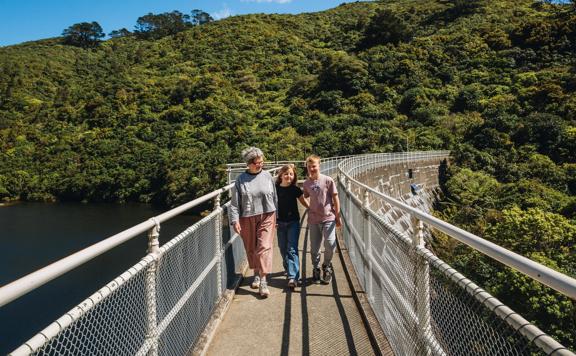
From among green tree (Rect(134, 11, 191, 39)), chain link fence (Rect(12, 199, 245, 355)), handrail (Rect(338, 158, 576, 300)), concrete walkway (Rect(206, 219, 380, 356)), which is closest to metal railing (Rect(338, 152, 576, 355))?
A: handrail (Rect(338, 158, 576, 300))

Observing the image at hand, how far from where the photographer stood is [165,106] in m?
66.3

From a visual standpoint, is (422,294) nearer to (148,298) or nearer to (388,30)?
(148,298)

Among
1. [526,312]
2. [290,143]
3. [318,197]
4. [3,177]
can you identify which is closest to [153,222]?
[318,197]

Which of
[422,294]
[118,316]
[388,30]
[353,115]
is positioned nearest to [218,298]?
[118,316]

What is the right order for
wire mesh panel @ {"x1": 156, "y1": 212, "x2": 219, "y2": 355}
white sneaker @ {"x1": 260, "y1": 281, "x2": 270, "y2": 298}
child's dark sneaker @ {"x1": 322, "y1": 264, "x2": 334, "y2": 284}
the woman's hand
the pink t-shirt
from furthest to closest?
child's dark sneaker @ {"x1": 322, "y1": 264, "x2": 334, "y2": 284} → the pink t-shirt → white sneaker @ {"x1": 260, "y1": 281, "x2": 270, "y2": 298} → the woman's hand → wire mesh panel @ {"x1": 156, "y1": 212, "x2": 219, "y2": 355}

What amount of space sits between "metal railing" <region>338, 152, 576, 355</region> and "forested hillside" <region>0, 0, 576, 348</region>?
965cm

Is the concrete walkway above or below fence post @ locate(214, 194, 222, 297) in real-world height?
below

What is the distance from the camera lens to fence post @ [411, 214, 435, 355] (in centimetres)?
258

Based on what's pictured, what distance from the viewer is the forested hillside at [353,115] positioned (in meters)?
26.9

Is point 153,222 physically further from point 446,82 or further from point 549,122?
point 446,82

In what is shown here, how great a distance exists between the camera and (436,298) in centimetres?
261

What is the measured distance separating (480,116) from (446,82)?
42.6 feet

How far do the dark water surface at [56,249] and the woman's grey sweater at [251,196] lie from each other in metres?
17.4

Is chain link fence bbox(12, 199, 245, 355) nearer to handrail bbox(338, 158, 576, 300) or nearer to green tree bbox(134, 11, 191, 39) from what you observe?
handrail bbox(338, 158, 576, 300)
